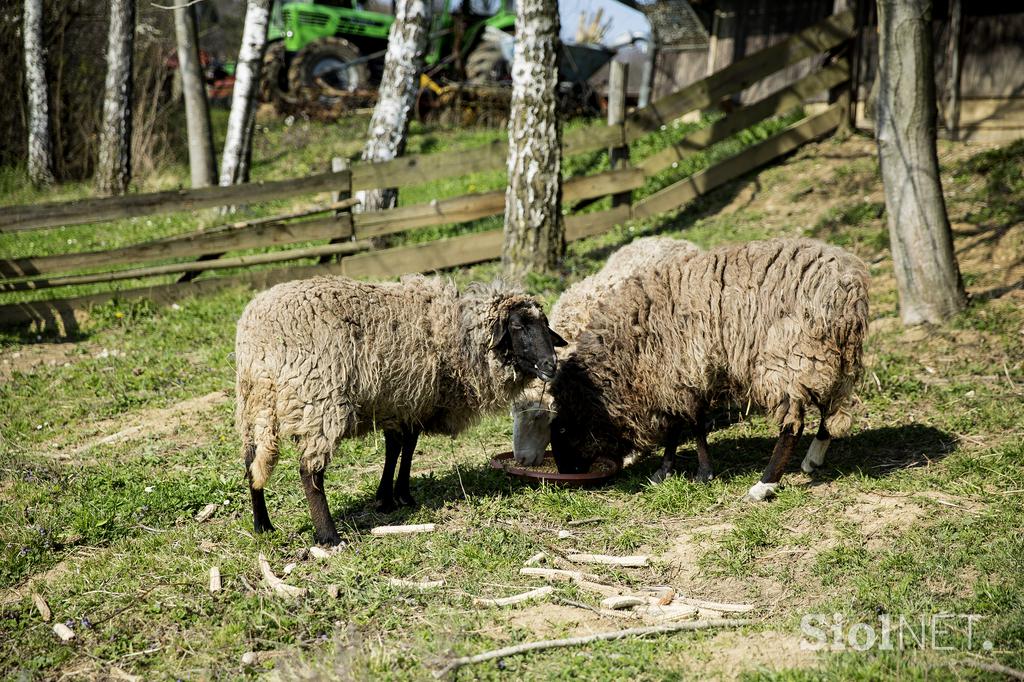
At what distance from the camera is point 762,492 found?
16.8ft

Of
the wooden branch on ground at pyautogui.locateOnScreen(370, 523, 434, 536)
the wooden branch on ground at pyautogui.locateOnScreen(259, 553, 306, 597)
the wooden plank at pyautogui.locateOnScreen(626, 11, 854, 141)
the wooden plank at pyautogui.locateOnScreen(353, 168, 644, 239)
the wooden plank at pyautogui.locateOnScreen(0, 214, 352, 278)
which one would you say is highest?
the wooden plank at pyautogui.locateOnScreen(626, 11, 854, 141)

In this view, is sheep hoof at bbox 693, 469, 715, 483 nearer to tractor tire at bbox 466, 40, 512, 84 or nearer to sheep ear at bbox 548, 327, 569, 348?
sheep ear at bbox 548, 327, 569, 348

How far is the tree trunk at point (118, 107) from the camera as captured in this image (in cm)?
1374

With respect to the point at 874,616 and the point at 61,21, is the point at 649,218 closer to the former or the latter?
the point at 874,616

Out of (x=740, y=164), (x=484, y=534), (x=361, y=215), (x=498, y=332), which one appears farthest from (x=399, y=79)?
(x=484, y=534)

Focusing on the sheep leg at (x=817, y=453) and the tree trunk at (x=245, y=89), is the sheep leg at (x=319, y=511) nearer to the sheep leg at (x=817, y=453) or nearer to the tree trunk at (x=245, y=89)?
the sheep leg at (x=817, y=453)

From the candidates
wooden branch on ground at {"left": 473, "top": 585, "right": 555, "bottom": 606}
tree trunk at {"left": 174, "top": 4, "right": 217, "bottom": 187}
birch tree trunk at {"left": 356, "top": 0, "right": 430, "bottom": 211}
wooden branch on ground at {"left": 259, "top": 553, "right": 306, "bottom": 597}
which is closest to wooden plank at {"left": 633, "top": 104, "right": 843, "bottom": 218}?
birch tree trunk at {"left": 356, "top": 0, "right": 430, "bottom": 211}

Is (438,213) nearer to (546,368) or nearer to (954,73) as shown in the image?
(546,368)

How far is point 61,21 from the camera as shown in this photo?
16375 mm

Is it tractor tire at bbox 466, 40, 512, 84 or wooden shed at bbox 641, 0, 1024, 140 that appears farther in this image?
tractor tire at bbox 466, 40, 512, 84

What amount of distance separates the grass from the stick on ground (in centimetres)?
4

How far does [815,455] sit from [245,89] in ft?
32.0

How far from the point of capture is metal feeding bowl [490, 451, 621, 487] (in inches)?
215

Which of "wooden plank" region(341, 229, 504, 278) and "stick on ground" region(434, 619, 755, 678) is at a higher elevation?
"wooden plank" region(341, 229, 504, 278)
